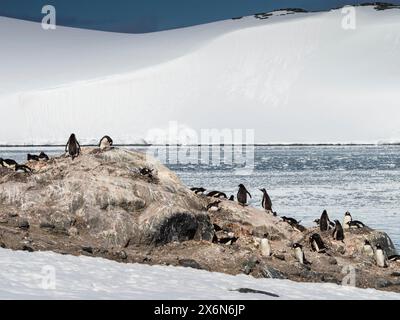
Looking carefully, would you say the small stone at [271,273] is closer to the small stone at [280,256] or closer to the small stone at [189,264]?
the small stone at [280,256]

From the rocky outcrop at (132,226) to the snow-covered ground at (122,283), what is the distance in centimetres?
67

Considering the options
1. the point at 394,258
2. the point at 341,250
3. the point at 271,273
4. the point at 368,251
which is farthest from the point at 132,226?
the point at 394,258

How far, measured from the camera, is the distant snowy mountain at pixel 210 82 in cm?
9706

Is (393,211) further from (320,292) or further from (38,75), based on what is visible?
(38,75)

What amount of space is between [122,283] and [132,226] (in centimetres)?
297

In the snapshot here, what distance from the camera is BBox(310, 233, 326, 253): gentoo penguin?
14.1 meters

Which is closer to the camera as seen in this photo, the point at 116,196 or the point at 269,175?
the point at 116,196

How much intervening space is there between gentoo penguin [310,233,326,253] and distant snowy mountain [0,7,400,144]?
78.1 m

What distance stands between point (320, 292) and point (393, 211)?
48.3 feet

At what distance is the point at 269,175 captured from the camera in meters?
42.0

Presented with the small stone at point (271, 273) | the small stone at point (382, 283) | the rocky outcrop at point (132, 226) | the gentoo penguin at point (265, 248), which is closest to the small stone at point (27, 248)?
the rocky outcrop at point (132, 226)

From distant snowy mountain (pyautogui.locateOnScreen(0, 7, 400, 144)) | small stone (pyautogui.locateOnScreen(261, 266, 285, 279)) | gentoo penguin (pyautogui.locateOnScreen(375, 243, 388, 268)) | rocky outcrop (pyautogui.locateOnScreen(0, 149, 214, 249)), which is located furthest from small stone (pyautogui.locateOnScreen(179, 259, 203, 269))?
distant snowy mountain (pyautogui.locateOnScreen(0, 7, 400, 144))

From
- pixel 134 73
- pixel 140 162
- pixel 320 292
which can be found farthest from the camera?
pixel 134 73
